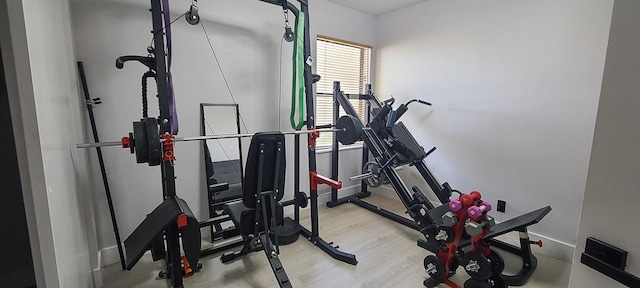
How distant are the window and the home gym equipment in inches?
17.5

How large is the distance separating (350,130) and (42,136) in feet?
7.08

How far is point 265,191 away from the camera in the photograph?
5.96 feet

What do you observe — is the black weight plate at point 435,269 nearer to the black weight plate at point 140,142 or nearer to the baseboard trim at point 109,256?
the black weight plate at point 140,142

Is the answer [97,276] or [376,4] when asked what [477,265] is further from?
[376,4]

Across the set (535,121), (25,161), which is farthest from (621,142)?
(535,121)

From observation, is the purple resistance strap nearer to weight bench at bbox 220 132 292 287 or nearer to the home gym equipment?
weight bench at bbox 220 132 292 287

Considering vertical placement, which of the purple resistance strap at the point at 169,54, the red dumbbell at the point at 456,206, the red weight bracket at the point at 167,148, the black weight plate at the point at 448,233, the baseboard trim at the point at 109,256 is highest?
the purple resistance strap at the point at 169,54

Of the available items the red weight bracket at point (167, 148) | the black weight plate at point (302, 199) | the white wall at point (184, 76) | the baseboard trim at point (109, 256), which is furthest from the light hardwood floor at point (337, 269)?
the red weight bracket at point (167, 148)

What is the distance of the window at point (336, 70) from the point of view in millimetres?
3572

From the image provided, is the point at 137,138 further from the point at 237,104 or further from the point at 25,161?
the point at 237,104

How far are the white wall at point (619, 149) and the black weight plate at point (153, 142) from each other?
197 centimetres

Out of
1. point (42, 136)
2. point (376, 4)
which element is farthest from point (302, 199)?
point (376, 4)

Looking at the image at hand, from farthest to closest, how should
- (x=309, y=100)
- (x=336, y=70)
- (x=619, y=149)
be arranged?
(x=336, y=70), (x=309, y=100), (x=619, y=149)

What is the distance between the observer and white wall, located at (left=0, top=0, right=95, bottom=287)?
30.6 inches
